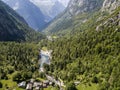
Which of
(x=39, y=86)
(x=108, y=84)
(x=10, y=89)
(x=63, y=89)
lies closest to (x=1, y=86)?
(x=10, y=89)

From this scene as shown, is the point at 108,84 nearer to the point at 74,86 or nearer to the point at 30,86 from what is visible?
the point at 74,86

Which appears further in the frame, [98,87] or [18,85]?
[18,85]

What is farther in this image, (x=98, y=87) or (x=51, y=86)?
(x=51, y=86)

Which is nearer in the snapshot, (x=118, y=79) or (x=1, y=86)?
(x=118, y=79)

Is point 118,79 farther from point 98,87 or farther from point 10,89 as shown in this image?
point 10,89

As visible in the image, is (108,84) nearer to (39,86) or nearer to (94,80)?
(94,80)

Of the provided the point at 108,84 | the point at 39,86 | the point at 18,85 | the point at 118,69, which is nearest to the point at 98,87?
the point at 108,84

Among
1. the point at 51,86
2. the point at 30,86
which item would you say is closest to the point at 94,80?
the point at 51,86
